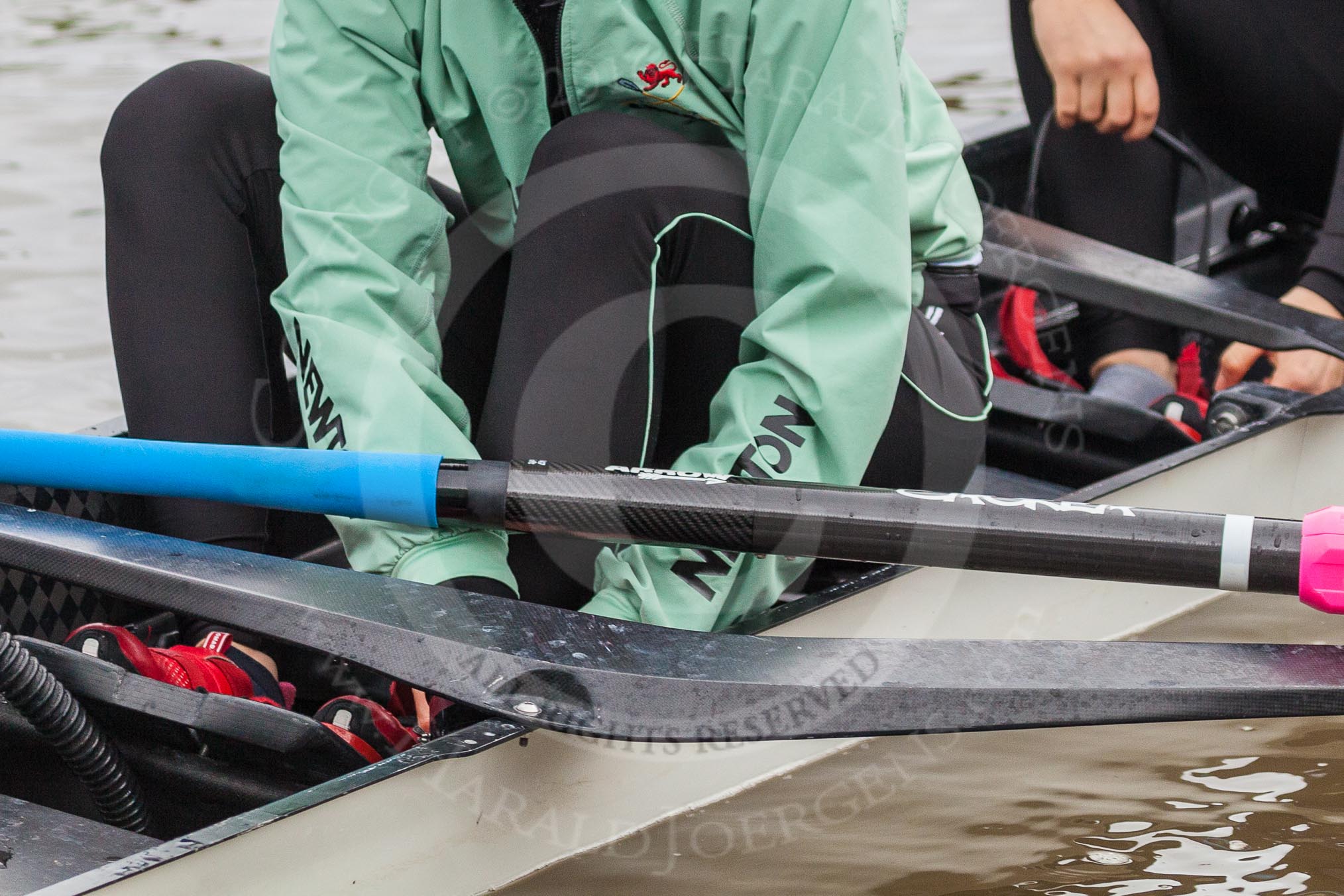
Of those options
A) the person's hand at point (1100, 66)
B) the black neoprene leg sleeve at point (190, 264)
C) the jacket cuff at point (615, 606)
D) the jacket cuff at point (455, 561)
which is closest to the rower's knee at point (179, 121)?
the black neoprene leg sleeve at point (190, 264)

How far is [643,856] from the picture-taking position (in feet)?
4.20

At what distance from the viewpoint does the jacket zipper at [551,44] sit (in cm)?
132

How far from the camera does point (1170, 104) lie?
2.28m

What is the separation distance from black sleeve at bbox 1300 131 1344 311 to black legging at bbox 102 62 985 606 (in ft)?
2.55

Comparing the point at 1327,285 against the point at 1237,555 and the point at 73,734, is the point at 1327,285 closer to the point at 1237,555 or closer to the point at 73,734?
the point at 1237,555

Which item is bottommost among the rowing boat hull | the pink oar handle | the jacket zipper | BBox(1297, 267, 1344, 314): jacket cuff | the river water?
the river water

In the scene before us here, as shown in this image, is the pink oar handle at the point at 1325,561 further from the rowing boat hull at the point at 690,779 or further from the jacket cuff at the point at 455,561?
the jacket cuff at the point at 455,561

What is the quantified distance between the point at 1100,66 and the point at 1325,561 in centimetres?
107

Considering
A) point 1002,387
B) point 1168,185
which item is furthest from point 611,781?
point 1168,185

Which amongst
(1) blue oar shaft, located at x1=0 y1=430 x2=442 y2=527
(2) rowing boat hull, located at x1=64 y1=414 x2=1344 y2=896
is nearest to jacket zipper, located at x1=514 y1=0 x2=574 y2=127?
(1) blue oar shaft, located at x1=0 y1=430 x2=442 y2=527

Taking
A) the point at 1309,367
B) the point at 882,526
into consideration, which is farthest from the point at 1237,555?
the point at 1309,367

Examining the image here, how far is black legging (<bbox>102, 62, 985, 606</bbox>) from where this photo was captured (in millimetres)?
1249

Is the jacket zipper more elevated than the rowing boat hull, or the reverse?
the jacket zipper

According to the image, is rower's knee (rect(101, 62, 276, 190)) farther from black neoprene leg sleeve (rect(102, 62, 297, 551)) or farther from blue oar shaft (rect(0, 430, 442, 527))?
blue oar shaft (rect(0, 430, 442, 527))
